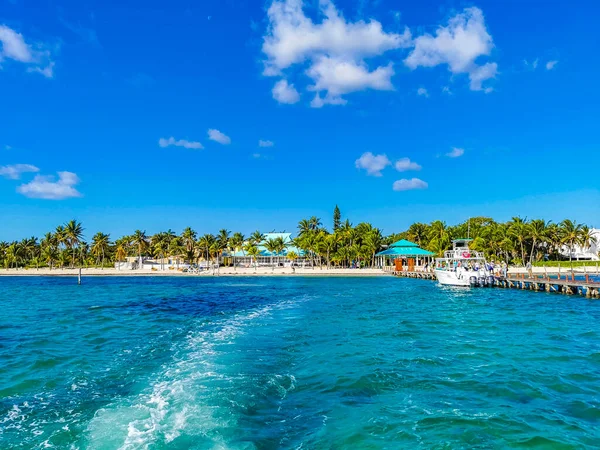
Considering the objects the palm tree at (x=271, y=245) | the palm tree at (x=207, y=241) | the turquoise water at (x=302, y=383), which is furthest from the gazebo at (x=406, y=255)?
the turquoise water at (x=302, y=383)

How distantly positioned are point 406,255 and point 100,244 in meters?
78.6

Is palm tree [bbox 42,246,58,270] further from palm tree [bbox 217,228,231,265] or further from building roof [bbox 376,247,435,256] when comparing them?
building roof [bbox 376,247,435,256]

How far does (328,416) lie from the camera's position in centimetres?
1006

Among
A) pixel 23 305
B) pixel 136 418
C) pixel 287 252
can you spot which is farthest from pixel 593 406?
pixel 287 252

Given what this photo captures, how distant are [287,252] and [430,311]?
8421cm

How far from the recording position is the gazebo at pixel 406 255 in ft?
287

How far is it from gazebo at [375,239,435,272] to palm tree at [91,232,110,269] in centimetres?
7094

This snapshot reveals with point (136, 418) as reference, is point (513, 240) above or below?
above

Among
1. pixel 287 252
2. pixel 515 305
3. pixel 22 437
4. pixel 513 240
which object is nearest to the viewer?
pixel 22 437

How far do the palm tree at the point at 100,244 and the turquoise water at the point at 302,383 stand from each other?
94434 millimetres

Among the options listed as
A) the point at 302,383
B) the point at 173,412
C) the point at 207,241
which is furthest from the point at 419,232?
the point at 173,412

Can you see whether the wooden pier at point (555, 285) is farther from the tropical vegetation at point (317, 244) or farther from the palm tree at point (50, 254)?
the palm tree at point (50, 254)

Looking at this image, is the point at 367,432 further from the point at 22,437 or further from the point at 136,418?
the point at 22,437

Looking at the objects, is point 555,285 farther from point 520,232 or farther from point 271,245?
point 271,245
